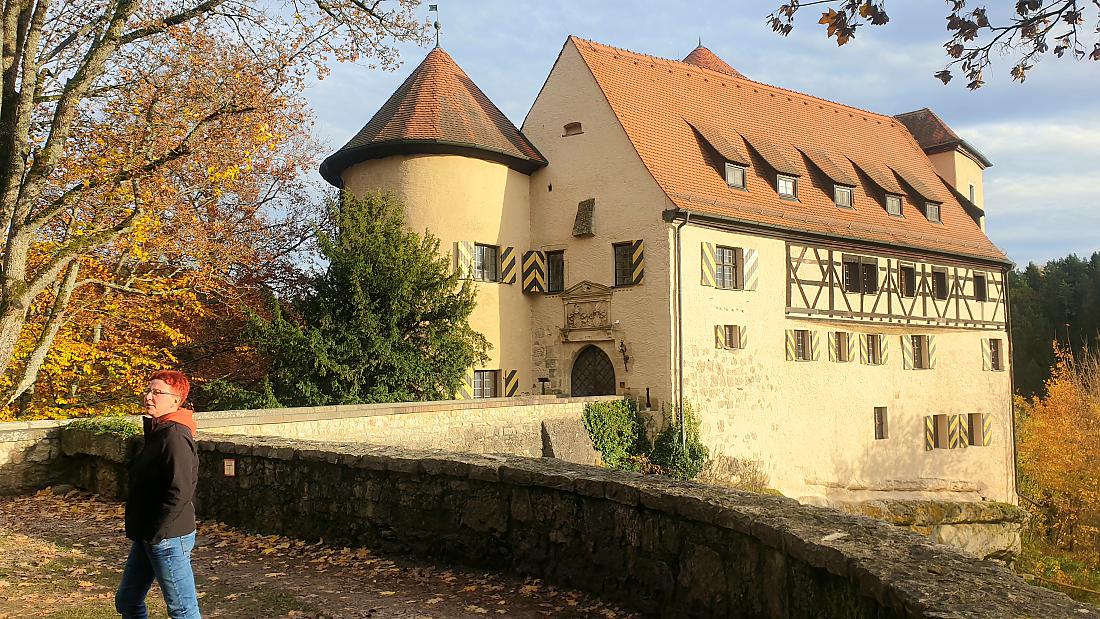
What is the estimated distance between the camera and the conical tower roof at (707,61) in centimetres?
3152

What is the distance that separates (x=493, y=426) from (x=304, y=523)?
29.3ft

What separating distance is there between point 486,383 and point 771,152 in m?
10.0

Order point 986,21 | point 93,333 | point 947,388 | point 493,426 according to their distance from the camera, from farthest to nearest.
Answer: point 947,388 < point 93,333 < point 493,426 < point 986,21

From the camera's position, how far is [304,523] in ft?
24.5

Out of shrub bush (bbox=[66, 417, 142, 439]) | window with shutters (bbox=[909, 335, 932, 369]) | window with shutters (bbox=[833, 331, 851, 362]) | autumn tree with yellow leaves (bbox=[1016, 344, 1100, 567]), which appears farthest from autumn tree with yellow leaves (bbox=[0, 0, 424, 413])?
autumn tree with yellow leaves (bbox=[1016, 344, 1100, 567])

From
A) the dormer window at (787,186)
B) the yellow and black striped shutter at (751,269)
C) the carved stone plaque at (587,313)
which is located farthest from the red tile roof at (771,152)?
the carved stone plaque at (587,313)

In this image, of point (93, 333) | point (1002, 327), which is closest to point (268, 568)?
point (93, 333)

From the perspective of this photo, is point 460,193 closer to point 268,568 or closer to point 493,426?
point 493,426

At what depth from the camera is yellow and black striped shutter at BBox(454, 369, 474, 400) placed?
19.3 meters

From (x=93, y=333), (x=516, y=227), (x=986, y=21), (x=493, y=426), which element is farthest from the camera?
(x=516, y=227)

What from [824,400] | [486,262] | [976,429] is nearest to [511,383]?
[486,262]

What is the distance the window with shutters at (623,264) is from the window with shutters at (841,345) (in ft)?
22.0

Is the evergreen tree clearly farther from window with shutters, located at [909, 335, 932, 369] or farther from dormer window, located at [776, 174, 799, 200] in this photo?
window with shutters, located at [909, 335, 932, 369]

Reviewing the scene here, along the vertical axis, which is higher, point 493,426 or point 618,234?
point 618,234
